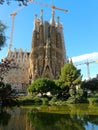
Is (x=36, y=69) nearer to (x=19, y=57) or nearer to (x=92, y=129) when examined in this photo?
(x=19, y=57)

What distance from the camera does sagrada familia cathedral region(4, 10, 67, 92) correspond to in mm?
105562

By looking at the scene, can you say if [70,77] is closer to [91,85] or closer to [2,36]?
[91,85]

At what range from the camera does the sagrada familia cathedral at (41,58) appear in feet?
346

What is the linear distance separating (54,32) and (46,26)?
4945mm

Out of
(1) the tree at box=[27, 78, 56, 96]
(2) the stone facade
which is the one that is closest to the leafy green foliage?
(1) the tree at box=[27, 78, 56, 96]

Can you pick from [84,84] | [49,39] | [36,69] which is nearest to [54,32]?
[49,39]

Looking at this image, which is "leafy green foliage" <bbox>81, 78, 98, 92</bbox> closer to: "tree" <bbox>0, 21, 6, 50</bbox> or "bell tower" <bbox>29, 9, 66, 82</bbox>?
"bell tower" <bbox>29, 9, 66, 82</bbox>

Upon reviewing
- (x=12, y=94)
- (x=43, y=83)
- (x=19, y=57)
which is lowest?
(x=12, y=94)

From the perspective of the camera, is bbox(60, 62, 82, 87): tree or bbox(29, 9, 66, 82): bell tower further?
bbox(29, 9, 66, 82): bell tower

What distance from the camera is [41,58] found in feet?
353

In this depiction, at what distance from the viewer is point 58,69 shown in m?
109

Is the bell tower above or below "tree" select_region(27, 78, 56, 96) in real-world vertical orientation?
above

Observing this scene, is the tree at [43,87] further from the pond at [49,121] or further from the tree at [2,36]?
the tree at [2,36]

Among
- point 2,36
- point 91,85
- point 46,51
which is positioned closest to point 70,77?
point 91,85
